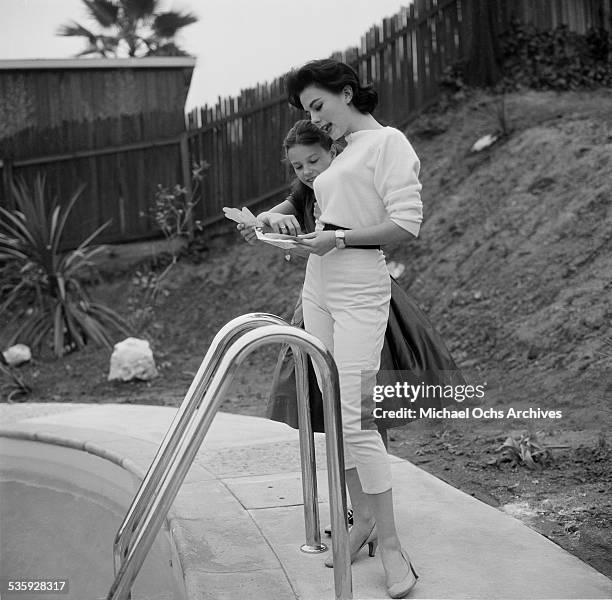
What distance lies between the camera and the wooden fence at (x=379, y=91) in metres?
7.20

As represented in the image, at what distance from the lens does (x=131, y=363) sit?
215 inches

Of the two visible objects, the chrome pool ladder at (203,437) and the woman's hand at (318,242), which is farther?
the woman's hand at (318,242)

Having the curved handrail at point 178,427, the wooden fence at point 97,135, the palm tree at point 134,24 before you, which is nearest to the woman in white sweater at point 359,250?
the curved handrail at point 178,427

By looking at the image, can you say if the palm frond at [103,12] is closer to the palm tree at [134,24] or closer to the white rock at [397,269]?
Result: the palm tree at [134,24]

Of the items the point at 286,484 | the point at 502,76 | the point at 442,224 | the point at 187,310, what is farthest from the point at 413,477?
the point at 502,76

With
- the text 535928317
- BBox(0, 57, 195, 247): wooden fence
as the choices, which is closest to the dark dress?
the text 535928317

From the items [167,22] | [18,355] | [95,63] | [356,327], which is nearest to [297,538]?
[356,327]

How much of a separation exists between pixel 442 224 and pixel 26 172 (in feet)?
13.1

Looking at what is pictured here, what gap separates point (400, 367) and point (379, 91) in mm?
5671

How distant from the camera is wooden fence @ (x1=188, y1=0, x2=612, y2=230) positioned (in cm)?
720

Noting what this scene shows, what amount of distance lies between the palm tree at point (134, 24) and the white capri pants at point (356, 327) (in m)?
11.2

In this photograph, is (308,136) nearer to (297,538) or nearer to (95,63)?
(297,538)

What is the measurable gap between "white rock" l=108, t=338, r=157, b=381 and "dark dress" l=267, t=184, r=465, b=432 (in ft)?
11.3

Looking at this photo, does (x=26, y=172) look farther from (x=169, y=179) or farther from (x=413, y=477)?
(x=413, y=477)
